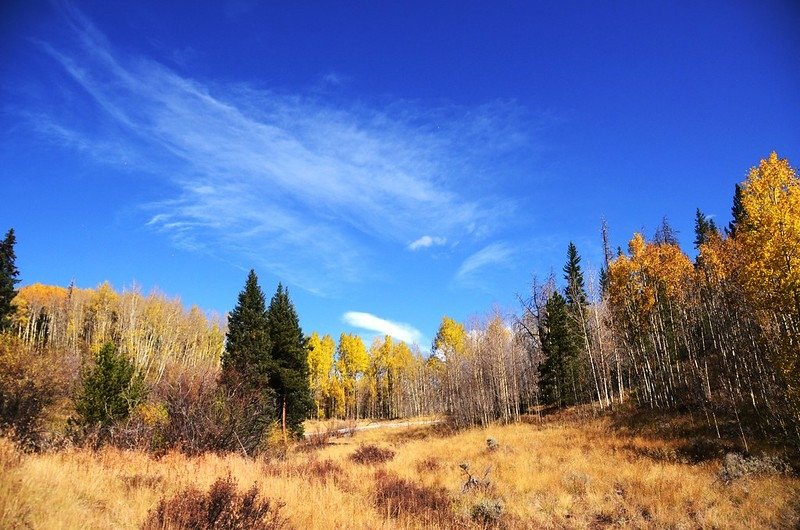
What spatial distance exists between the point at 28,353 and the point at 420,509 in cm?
2736

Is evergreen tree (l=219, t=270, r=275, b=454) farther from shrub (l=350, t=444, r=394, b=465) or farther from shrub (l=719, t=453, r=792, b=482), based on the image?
shrub (l=719, t=453, r=792, b=482)

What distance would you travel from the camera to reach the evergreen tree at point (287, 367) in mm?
32938

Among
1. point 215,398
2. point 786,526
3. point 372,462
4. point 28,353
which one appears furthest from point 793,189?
point 28,353

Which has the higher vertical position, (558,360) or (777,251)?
(777,251)

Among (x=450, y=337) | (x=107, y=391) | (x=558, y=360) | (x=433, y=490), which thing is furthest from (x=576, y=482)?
(x=450, y=337)

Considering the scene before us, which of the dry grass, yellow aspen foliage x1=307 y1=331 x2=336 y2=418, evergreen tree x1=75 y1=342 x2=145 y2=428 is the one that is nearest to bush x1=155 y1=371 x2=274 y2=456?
the dry grass

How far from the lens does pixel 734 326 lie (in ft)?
72.1

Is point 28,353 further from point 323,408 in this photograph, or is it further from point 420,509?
point 323,408

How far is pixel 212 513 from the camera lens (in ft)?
19.3

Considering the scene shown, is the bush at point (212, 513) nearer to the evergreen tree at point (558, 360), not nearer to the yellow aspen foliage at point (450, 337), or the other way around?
the evergreen tree at point (558, 360)

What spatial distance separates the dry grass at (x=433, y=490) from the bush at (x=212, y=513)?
472 millimetres

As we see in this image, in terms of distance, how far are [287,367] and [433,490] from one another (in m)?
23.4

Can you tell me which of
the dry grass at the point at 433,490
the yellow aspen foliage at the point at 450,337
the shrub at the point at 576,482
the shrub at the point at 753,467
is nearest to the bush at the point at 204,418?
the dry grass at the point at 433,490

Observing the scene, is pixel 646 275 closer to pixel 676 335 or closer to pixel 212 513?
pixel 676 335
